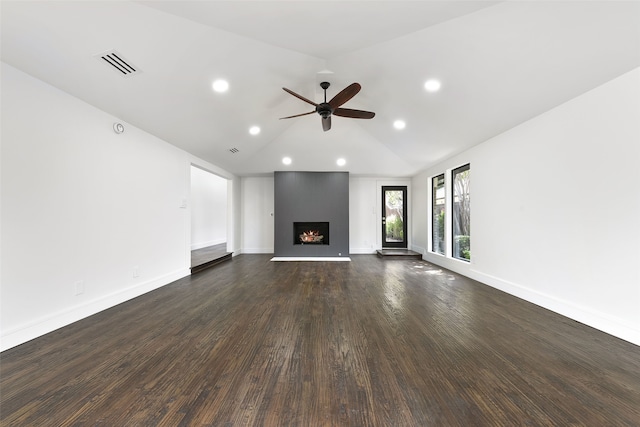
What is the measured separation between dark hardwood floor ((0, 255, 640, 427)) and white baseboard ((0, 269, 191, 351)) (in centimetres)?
10

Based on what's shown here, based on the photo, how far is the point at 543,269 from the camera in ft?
9.82

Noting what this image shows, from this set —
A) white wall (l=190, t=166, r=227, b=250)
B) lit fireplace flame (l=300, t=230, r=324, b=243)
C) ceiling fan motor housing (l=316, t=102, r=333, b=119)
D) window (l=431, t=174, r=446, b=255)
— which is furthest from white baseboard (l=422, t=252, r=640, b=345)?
white wall (l=190, t=166, r=227, b=250)

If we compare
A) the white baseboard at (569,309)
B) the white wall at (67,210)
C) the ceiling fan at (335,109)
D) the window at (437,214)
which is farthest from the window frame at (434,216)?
the white wall at (67,210)

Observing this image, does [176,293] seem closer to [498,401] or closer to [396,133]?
[498,401]

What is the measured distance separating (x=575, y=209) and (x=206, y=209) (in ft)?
29.2

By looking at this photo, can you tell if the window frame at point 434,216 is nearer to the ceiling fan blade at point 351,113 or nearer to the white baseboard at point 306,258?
the white baseboard at point 306,258

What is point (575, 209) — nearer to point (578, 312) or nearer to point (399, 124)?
point (578, 312)

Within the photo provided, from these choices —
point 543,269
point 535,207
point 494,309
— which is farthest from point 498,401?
point 535,207

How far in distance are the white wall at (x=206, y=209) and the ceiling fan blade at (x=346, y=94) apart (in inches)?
225

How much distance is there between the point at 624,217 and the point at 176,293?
497 cm

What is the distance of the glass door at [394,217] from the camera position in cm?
745

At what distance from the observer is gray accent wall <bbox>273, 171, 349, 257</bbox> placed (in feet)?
21.5

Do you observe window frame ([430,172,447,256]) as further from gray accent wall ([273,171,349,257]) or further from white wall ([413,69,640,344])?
gray accent wall ([273,171,349,257])

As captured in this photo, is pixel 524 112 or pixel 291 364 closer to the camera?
pixel 291 364
